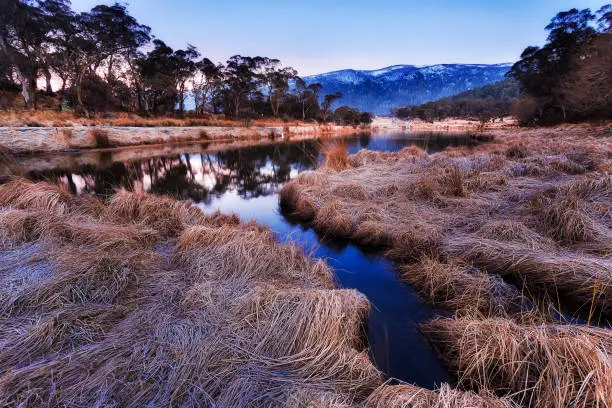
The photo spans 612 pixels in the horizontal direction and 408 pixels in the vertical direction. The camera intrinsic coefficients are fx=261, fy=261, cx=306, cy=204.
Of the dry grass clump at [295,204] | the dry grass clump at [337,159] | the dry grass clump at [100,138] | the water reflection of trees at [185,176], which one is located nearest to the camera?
the dry grass clump at [295,204]

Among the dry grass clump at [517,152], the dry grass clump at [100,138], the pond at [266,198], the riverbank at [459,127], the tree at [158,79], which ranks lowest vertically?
the pond at [266,198]

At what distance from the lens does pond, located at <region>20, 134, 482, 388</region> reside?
8.20ft

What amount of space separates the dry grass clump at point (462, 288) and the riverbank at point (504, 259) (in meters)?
0.01

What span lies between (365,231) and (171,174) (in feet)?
32.0

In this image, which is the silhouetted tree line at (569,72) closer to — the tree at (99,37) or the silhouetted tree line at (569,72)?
the silhouetted tree line at (569,72)

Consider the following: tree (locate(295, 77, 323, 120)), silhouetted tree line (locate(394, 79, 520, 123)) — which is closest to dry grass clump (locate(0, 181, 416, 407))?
tree (locate(295, 77, 323, 120))

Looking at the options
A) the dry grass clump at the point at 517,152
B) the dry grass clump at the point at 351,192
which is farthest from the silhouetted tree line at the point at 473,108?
the dry grass clump at the point at 351,192

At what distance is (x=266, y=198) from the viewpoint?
8.35 metres

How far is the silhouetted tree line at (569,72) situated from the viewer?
2003 centimetres

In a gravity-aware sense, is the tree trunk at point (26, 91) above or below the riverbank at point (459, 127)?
above

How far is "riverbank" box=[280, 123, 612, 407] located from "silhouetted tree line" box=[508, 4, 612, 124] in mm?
19908

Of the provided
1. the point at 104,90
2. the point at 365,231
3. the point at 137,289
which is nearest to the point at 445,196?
the point at 365,231

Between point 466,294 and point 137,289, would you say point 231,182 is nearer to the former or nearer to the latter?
point 137,289

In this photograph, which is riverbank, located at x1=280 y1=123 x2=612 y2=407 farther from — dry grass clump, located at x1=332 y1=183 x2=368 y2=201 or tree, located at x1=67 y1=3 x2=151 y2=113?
tree, located at x1=67 y1=3 x2=151 y2=113
